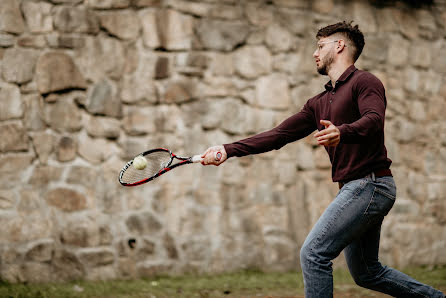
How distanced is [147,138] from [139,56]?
33.1 inches

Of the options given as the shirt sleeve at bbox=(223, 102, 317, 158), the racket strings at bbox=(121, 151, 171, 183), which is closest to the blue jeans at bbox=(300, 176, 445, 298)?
the shirt sleeve at bbox=(223, 102, 317, 158)

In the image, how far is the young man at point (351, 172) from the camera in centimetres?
287

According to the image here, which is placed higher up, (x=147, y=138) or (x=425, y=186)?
(x=147, y=138)

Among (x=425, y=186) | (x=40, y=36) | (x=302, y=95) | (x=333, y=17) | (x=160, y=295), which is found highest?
(x=333, y=17)

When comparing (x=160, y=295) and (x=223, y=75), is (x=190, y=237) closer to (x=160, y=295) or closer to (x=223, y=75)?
(x=160, y=295)

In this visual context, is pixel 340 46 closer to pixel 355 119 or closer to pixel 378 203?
pixel 355 119

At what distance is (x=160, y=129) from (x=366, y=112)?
9.86 feet

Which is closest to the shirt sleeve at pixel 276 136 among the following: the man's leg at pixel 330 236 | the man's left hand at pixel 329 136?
the man's leg at pixel 330 236

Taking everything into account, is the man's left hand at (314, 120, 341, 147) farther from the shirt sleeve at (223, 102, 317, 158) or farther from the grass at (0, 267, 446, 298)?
the grass at (0, 267, 446, 298)

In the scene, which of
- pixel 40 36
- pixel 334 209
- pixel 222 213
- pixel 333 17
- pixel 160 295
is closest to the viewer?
pixel 334 209

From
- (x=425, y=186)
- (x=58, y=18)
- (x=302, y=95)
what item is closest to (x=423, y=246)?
(x=425, y=186)

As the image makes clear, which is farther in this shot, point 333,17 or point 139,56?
point 333,17

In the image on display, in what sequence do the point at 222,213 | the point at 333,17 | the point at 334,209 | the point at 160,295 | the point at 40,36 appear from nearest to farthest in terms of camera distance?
the point at 334,209 → the point at 160,295 → the point at 40,36 → the point at 222,213 → the point at 333,17

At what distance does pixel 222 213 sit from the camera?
5621 mm
